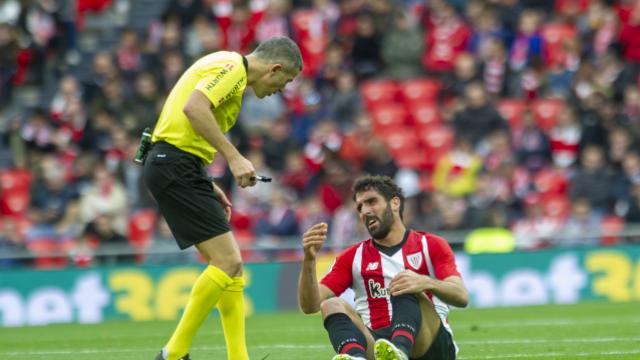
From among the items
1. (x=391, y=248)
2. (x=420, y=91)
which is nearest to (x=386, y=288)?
(x=391, y=248)

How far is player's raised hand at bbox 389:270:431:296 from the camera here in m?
7.80

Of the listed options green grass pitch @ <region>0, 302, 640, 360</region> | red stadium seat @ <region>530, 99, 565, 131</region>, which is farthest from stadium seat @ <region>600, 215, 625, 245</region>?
red stadium seat @ <region>530, 99, 565, 131</region>

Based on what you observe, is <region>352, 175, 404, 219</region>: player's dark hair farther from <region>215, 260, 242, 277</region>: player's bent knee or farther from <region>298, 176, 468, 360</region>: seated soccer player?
<region>215, 260, 242, 277</region>: player's bent knee

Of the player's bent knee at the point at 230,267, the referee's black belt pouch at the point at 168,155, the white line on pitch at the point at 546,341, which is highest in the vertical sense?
the referee's black belt pouch at the point at 168,155

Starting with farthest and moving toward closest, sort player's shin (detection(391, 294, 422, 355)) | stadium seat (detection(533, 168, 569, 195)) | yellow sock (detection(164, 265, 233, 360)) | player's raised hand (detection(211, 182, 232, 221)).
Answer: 1. stadium seat (detection(533, 168, 569, 195))
2. player's raised hand (detection(211, 182, 232, 221))
3. yellow sock (detection(164, 265, 233, 360))
4. player's shin (detection(391, 294, 422, 355))

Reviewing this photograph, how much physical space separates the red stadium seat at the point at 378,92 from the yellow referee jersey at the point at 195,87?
38.7ft

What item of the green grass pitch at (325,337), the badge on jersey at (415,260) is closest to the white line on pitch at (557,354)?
the green grass pitch at (325,337)

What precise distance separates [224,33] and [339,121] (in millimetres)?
2556

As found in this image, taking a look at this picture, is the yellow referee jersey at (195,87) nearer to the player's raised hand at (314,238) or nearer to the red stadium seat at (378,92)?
the player's raised hand at (314,238)

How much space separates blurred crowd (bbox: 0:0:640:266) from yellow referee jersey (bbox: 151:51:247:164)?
347 inches

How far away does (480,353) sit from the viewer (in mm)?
10281

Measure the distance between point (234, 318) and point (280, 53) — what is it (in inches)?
66.0

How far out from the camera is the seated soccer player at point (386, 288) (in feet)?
25.6

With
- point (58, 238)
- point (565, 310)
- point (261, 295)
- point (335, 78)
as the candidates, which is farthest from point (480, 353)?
point (335, 78)
